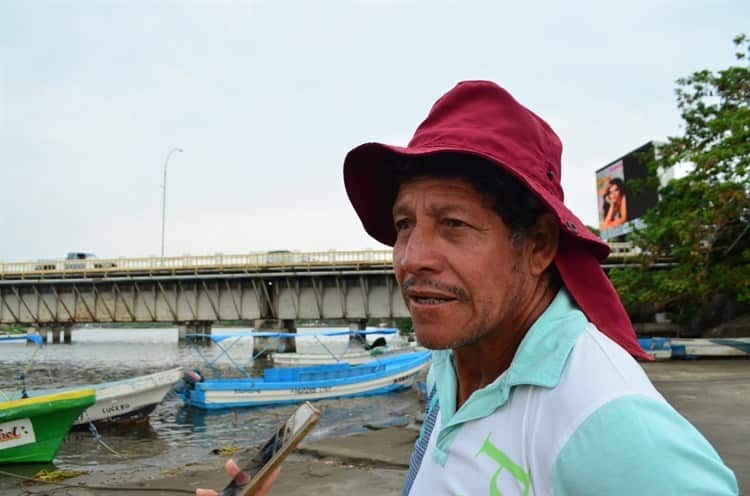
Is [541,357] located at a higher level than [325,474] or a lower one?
A: higher

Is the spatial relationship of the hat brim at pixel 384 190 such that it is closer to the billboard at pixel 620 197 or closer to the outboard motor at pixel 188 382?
the outboard motor at pixel 188 382

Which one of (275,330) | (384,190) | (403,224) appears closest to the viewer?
(403,224)

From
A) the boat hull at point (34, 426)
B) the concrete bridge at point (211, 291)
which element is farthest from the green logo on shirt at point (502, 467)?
the concrete bridge at point (211, 291)

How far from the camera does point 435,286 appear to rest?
1524 mm

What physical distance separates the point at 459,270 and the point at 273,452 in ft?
2.63

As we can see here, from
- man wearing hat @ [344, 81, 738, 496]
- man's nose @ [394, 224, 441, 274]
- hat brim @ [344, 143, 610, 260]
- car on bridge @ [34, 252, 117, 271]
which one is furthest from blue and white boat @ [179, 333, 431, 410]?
car on bridge @ [34, 252, 117, 271]

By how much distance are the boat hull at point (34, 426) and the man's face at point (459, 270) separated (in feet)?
43.5

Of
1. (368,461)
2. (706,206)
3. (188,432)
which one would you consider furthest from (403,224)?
(706,206)

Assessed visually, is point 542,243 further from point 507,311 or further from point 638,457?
point 638,457

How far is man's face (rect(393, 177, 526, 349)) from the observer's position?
152cm

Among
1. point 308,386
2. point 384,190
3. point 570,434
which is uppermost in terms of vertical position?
point 384,190

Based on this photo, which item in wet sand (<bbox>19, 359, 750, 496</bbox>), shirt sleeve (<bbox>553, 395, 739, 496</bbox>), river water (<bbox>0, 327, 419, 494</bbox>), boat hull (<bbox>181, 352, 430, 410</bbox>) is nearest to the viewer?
shirt sleeve (<bbox>553, 395, 739, 496</bbox>)

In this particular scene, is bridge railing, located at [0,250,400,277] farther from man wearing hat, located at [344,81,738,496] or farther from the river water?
man wearing hat, located at [344,81,738,496]

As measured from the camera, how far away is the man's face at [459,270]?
1522mm
